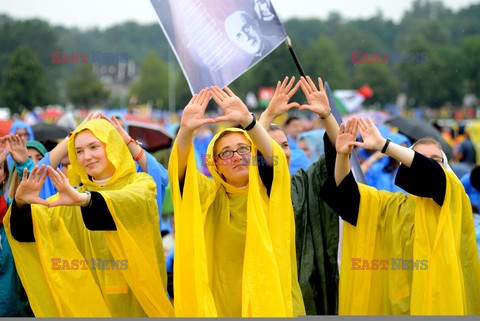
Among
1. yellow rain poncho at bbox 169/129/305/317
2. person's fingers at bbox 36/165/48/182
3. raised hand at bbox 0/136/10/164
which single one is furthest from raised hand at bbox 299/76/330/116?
raised hand at bbox 0/136/10/164

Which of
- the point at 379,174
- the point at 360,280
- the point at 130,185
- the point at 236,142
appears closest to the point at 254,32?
the point at 236,142

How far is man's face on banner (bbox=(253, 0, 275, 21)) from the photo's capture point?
4.98 metres

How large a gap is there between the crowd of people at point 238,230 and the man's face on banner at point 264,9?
0.60 metres

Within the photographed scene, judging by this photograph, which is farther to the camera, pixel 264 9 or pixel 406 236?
pixel 264 9

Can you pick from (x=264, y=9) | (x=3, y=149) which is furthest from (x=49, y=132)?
(x=264, y=9)

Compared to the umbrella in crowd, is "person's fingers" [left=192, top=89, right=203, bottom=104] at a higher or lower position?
higher

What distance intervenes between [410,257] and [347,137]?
0.82 m

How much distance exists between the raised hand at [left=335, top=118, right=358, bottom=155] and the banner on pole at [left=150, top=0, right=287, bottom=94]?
810 millimetres

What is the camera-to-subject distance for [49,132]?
7730mm

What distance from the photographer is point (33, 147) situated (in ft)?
19.5

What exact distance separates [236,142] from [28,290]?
1.45 m

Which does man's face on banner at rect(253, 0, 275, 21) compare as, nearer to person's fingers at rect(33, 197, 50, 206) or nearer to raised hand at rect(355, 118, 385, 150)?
raised hand at rect(355, 118, 385, 150)

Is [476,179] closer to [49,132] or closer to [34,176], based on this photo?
[34,176]

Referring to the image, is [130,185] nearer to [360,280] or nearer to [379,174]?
[360,280]
